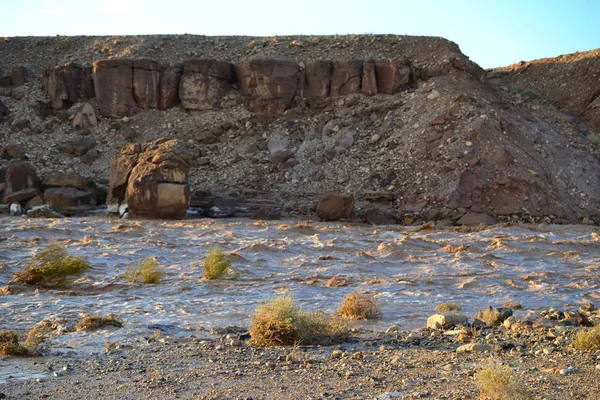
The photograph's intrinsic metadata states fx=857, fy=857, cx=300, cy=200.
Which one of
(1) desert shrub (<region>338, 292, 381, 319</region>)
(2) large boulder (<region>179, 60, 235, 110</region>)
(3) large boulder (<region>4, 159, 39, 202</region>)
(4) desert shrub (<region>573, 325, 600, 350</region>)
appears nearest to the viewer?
(4) desert shrub (<region>573, 325, 600, 350</region>)

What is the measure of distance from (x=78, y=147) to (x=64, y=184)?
5.96 m

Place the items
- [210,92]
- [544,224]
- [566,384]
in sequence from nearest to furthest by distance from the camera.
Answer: [566,384] < [544,224] < [210,92]

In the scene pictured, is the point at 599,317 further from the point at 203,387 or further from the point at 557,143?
the point at 557,143

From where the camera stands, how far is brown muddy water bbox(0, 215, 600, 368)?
10969 mm

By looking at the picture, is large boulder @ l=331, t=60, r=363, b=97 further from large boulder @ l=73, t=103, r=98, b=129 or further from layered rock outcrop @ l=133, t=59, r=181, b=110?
large boulder @ l=73, t=103, r=98, b=129

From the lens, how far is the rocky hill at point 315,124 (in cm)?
2802

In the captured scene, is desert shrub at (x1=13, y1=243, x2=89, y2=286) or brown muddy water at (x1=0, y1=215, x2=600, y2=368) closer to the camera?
brown muddy water at (x1=0, y1=215, x2=600, y2=368)

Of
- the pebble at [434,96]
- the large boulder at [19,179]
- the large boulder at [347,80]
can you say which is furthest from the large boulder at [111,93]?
the pebble at [434,96]

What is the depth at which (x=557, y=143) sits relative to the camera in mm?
32062

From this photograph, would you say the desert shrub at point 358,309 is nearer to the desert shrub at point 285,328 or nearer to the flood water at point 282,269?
the flood water at point 282,269

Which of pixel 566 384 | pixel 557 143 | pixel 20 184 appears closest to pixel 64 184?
pixel 20 184

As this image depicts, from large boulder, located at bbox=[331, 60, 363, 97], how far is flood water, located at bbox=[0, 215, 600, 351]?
10.8 meters

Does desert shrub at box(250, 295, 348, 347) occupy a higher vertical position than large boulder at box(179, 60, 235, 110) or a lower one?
lower

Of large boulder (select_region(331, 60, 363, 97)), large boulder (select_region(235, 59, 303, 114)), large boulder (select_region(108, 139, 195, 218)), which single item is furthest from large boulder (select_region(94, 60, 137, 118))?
large boulder (select_region(108, 139, 195, 218))
